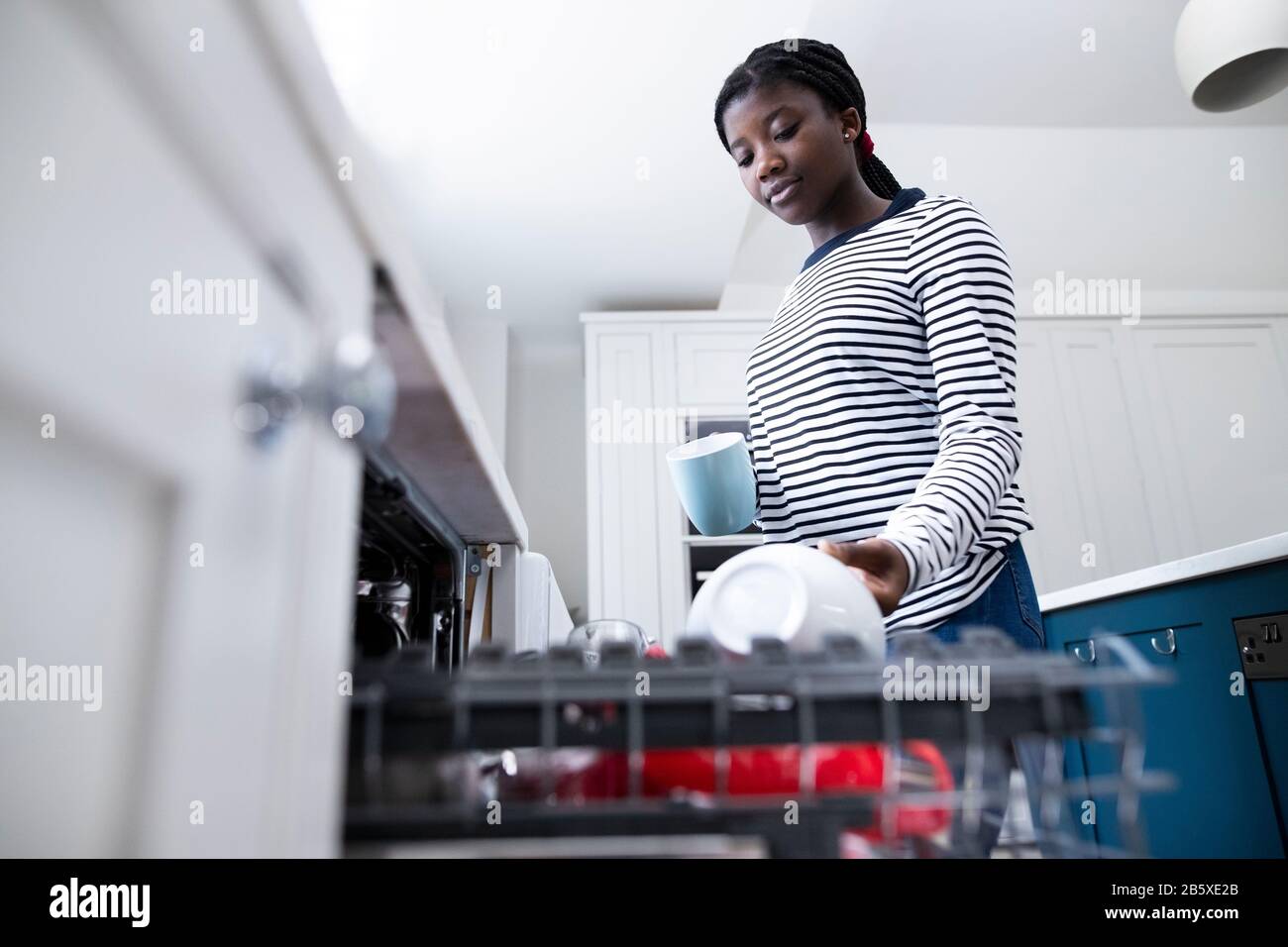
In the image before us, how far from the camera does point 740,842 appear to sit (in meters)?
0.23

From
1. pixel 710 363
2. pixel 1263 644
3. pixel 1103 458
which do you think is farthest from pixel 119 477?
pixel 1103 458

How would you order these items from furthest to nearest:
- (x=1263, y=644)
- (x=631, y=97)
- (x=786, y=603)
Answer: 1. (x=631, y=97)
2. (x=1263, y=644)
3. (x=786, y=603)

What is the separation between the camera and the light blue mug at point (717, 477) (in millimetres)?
605

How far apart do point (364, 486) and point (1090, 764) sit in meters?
1.16

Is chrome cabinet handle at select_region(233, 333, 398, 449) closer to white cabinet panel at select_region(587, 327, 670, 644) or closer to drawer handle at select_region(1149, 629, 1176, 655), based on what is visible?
drawer handle at select_region(1149, 629, 1176, 655)

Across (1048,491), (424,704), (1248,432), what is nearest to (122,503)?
(424,704)

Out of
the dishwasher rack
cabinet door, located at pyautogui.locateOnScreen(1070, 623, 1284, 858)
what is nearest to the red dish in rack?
the dishwasher rack

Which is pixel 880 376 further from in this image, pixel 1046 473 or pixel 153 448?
pixel 1046 473

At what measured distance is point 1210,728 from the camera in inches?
36.4

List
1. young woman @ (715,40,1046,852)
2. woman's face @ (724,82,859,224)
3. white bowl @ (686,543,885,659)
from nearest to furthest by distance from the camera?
white bowl @ (686,543,885,659), young woman @ (715,40,1046,852), woman's face @ (724,82,859,224)

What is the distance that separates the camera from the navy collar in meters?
0.60

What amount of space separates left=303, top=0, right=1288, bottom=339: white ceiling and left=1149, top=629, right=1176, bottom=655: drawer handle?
→ 49.5 inches

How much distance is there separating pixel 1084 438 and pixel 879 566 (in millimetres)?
2168
